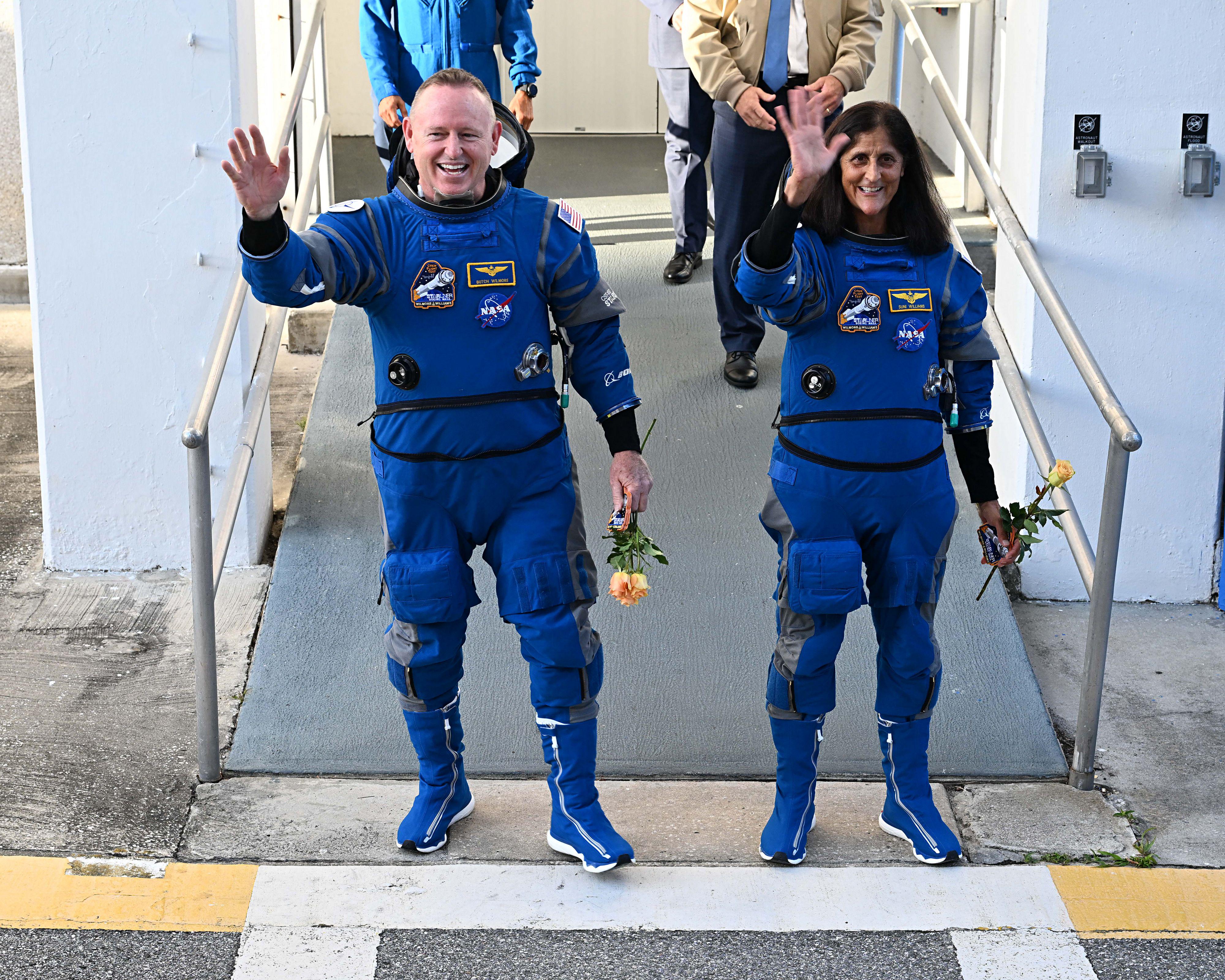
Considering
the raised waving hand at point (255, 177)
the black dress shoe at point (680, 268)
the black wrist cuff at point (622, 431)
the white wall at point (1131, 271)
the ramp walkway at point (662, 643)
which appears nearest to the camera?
the raised waving hand at point (255, 177)

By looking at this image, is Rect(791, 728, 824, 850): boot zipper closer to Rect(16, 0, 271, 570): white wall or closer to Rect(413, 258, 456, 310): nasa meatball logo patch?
Rect(413, 258, 456, 310): nasa meatball logo patch

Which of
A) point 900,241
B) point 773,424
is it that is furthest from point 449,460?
point 900,241

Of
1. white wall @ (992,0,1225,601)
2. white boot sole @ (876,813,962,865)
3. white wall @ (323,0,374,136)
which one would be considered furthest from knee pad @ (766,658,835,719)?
white wall @ (323,0,374,136)

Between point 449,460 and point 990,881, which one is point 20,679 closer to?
point 449,460

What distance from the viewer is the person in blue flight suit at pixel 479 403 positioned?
310cm

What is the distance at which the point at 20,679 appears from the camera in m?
4.25

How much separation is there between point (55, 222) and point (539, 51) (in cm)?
526

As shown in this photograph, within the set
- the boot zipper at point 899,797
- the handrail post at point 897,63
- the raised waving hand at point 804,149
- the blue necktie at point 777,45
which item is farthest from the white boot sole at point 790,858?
the handrail post at point 897,63

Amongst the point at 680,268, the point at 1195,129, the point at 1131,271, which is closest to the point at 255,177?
the point at 1131,271

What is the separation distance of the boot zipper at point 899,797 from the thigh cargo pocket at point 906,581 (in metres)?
0.38

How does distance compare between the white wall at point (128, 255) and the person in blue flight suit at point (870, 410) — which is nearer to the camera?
the person in blue flight suit at point (870, 410)

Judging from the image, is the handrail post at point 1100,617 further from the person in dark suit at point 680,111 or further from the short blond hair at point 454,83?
the person in dark suit at point 680,111

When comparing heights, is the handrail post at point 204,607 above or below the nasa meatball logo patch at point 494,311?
below

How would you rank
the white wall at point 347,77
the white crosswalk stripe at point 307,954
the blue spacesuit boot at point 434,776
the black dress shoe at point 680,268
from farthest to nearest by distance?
the white wall at point 347,77, the black dress shoe at point 680,268, the blue spacesuit boot at point 434,776, the white crosswalk stripe at point 307,954
